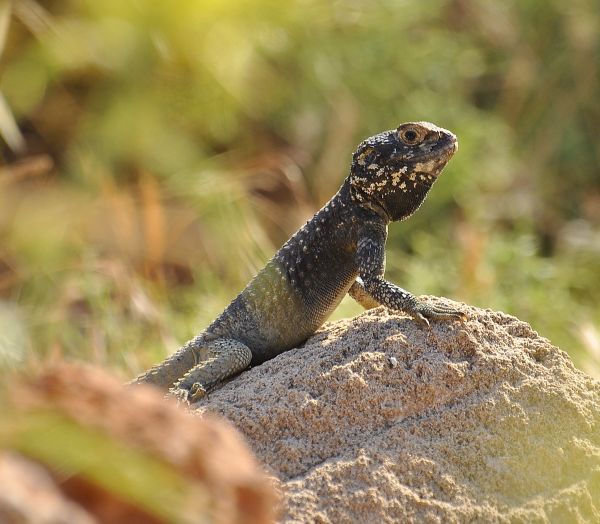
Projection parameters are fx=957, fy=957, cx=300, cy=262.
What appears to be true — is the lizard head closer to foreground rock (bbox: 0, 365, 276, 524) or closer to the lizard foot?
the lizard foot

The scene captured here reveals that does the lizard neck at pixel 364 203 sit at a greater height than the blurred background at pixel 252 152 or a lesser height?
lesser

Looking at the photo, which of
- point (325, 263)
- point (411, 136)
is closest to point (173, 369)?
point (325, 263)

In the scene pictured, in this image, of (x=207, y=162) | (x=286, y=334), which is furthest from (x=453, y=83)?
(x=286, y=334)

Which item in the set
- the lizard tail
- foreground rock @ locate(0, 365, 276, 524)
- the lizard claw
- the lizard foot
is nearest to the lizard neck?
the lizard claw

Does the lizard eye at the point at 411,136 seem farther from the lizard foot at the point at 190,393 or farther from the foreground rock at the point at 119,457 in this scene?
the foreground rock at the point at 119,457

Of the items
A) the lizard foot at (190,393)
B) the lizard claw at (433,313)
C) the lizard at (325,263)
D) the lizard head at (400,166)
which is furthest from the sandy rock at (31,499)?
the lizard head at (400,166)

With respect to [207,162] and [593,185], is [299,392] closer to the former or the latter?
[207,162]
